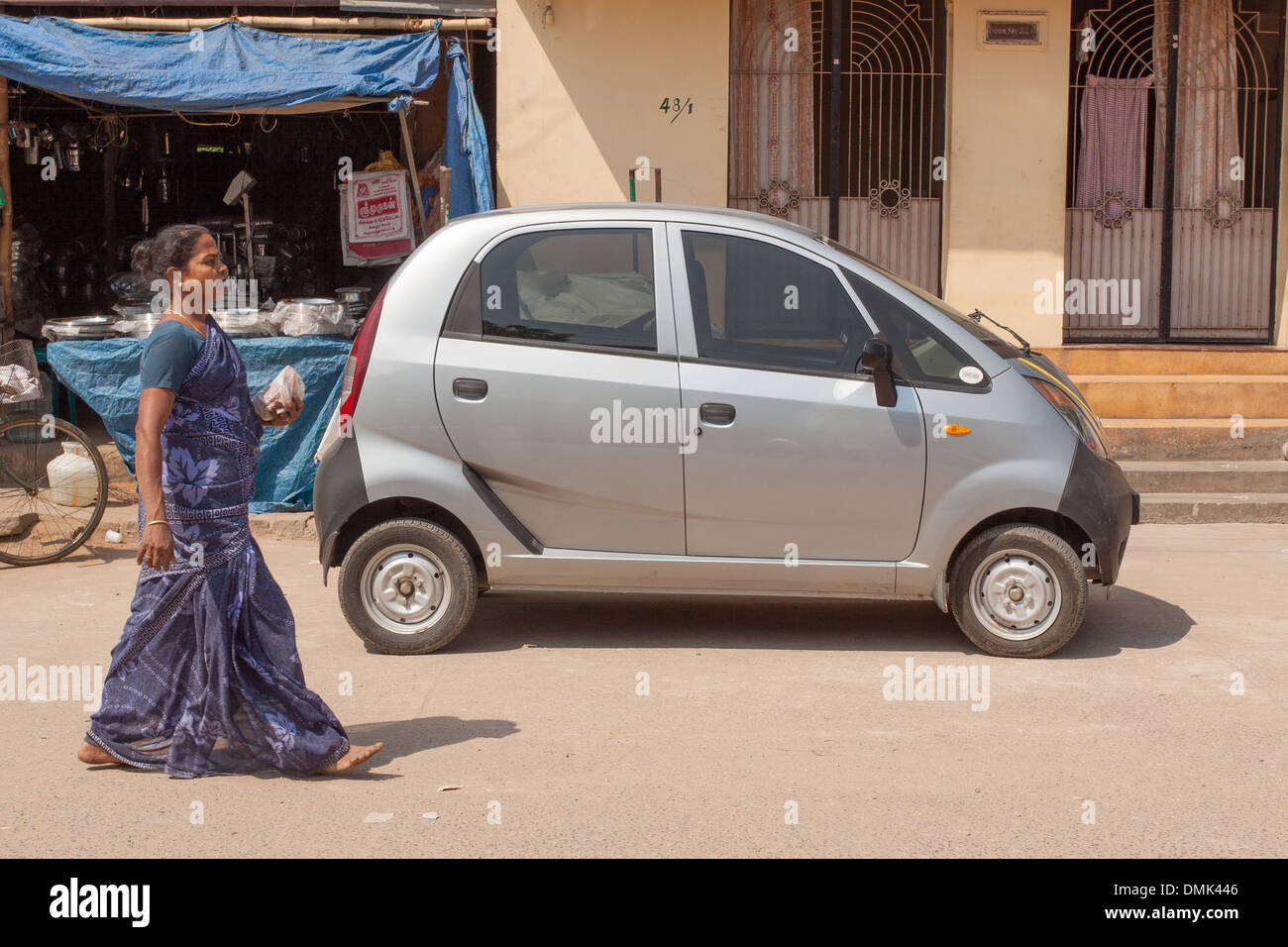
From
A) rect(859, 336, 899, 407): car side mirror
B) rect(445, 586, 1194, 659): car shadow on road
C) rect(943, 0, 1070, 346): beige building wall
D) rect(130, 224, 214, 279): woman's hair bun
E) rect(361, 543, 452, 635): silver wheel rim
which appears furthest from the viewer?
rect(943, 0, 1070, 346): beige building wall

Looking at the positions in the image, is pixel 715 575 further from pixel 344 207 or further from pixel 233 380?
pixel 344 207

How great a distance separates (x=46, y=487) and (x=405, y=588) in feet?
11.6

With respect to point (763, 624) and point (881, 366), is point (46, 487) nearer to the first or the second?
point (763, 624)

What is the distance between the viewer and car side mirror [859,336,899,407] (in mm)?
5750

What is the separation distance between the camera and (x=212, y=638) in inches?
177

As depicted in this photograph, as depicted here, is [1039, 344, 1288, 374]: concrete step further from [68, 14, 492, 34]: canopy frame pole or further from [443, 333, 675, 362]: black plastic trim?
[443, 333, 675, 362]: black plastic trim

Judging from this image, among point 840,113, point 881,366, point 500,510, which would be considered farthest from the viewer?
point 840,113

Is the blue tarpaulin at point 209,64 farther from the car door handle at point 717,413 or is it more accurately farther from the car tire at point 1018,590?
the car tire at point 1018,590

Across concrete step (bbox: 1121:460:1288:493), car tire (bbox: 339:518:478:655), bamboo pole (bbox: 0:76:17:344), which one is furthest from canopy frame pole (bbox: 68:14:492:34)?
concrete step (bbox: 1121:460:1288:493)

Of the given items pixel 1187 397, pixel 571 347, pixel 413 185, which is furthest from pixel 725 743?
pixel 1187 397

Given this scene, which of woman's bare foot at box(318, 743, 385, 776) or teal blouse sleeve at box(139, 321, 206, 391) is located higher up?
teal blouse sleeve at box(139, 321, 206, 391)

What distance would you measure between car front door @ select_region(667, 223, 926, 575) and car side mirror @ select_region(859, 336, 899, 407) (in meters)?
0.05

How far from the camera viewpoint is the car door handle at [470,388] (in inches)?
235

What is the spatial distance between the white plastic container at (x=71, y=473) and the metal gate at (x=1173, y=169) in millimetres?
7612
